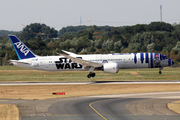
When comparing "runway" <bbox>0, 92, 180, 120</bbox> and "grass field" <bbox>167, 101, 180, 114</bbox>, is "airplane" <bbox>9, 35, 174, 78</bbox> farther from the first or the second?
"grass field" <bbox>167, 101, 180, 114</bbox>

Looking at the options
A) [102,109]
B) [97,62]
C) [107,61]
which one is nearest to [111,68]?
[107,61]

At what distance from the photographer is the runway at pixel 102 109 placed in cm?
2175

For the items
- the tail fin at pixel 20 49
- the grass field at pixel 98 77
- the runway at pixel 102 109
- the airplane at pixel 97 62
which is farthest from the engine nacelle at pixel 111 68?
the runway at pixel 102 109

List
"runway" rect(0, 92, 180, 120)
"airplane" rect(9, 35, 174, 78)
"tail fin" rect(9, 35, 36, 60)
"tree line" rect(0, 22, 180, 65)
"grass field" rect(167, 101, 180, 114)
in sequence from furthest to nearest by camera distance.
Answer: "tree line" rect(0, 22, 180, 65) < "tail fin" rect(9, 35, 36, 60) < "airplane" rect(9, 35, 174, 78) < "grass field" rect(167, 101, 180, 114) < "runway" rect(0, 92, 180, 120)

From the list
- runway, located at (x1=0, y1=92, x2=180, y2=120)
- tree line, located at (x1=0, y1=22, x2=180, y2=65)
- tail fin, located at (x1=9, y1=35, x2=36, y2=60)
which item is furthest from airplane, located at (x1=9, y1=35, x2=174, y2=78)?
tree line, located at (x1=0, y1=22, x2=180, y2=65)

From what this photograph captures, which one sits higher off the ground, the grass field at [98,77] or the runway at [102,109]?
the grass field at [98,77]

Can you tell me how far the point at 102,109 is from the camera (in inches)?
977

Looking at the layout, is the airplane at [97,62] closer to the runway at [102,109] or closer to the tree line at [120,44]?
the runway at [102,109]

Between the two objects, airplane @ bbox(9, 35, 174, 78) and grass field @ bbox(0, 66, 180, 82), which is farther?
grass field @ bbox(0, 66, 180, 82)

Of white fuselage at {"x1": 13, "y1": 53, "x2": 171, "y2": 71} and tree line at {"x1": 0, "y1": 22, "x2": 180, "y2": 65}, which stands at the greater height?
tree line at {"x1": 0, "y1": 22, "x2": 180, "y2": 65}

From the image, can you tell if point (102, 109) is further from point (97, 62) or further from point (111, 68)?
point (97, 62)

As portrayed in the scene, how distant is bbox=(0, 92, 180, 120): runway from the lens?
71.4ft

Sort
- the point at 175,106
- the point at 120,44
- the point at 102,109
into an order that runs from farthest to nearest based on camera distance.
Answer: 1. the point at 120,44
2. the point at 175,106
3. the point at 102,109

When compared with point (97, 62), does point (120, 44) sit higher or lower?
higher
